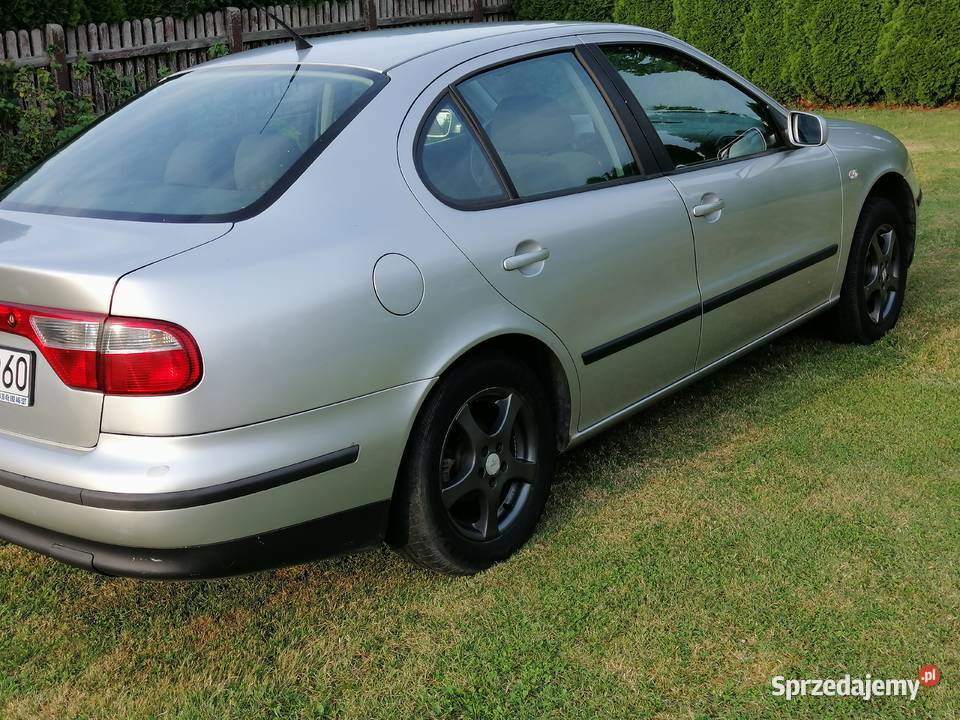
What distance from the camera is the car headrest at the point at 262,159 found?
2877mm

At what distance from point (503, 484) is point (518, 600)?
378 millimetres

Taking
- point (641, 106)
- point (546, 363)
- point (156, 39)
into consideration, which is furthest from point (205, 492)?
point (156, 39)

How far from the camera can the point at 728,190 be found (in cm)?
402

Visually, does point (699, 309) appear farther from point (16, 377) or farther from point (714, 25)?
point (714, 25)

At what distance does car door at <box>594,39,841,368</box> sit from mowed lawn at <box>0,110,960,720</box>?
0.59 metres

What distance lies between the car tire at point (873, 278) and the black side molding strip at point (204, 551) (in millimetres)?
2968

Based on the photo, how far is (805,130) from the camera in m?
4.45

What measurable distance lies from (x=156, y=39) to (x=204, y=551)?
29.6 feet

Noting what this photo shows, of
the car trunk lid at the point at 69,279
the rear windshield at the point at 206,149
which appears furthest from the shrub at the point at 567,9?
the car trunk lid at the point at 69,279

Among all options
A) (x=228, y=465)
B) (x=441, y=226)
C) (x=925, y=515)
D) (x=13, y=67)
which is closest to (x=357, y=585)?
(x=228, y=465)

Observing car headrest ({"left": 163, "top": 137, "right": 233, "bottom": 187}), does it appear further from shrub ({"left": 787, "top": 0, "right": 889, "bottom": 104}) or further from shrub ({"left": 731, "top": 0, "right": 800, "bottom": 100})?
shrub ({"left": 731, "top": 0, "right": 800, "bottom": 100})

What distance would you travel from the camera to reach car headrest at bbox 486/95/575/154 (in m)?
3.36

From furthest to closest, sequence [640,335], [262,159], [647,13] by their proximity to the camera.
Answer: [647,13], [640,335], [262,159]

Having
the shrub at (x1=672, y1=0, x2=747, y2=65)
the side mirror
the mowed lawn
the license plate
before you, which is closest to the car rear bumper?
the license plate
